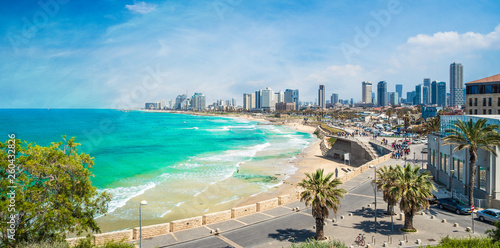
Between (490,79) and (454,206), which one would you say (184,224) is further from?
(490,79)

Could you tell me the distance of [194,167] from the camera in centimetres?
5012

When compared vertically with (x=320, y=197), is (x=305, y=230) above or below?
below

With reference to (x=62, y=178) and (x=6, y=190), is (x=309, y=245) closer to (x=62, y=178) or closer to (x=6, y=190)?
(x=62, y=178)

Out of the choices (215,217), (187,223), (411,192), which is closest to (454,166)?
(411,192)

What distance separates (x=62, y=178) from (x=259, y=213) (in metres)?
13.3

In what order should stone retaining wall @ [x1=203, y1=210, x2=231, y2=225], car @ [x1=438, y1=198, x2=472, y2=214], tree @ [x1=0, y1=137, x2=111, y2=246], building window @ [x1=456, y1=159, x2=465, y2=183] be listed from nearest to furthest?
tree @ [x1=0, y1=137, x2=111, y2=246] → stone retaining wall @ [x1=203, y1=210, x2=231, y2=225] → car @ [x1=438, y1=198, x2=472, y2=214] → building window @ [x1=456, y1=159, x2=465, y2=183]

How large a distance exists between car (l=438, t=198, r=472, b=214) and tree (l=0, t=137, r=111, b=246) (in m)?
23.7

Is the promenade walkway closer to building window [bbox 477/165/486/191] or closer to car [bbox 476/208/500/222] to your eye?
car [bbox 476/208/500/222]

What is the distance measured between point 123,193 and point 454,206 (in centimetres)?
3178

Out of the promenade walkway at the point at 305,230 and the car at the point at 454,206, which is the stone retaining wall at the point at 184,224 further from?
the car at the point at 454,206

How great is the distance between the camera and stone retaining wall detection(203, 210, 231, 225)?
20627mm

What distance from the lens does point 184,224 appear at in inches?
776

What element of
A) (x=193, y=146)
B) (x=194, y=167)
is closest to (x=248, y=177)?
(x=194, y=167)

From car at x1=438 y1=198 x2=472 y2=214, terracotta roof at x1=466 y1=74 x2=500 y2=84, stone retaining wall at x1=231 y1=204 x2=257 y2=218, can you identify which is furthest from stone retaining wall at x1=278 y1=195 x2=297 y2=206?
terracotta roof at x1=466 y1=74 x2=500 y2=84
